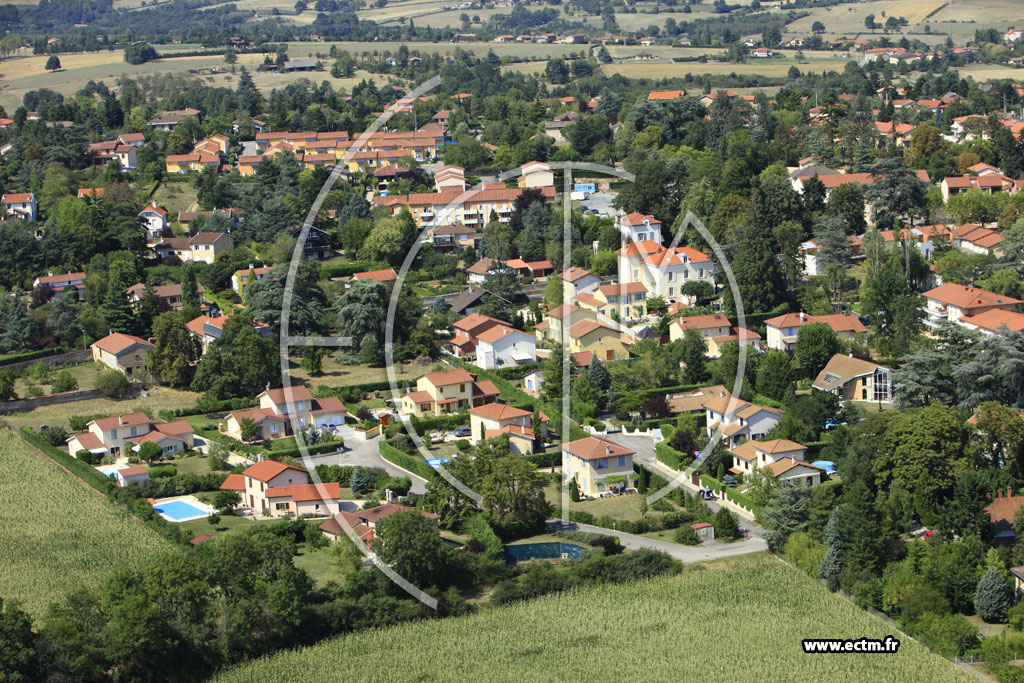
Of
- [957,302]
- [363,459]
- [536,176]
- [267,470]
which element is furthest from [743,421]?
[536,176]

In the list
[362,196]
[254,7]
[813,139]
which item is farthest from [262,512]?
[254,7]

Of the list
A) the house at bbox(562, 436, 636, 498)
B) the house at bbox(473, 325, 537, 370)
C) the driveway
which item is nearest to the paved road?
the house at bbox(562, 436, 636, 498)

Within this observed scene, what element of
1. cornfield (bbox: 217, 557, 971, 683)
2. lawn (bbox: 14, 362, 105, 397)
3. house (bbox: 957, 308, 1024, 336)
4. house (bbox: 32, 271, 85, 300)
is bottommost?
cornfield (bbox: 217, 557, 971, 683)

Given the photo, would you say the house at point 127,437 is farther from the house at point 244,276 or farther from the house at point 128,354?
the house at point 244,276

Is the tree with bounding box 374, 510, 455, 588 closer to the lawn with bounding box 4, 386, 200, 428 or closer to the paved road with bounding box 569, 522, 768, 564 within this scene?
the paved road with bounding box 569, 522, 768, 564

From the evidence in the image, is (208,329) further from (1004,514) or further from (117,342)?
(1004,514)

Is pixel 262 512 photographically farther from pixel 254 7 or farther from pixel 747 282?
pixel 254 7
